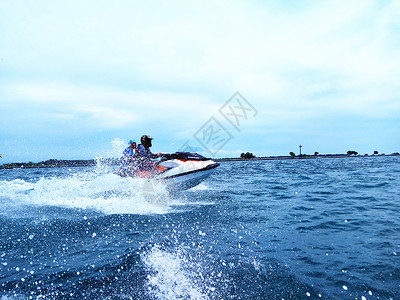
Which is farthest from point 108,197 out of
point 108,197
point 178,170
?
point 178,170

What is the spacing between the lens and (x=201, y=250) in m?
4.48

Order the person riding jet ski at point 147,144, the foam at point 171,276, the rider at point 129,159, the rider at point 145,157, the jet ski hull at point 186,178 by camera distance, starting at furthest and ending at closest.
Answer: the person riding jet ski at point 147,144
the rider at point 129,159
the rider at point 145,157
the jet ski hull at point 186,178
the foam at point 171,276

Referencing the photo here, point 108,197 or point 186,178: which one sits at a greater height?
point 186,178

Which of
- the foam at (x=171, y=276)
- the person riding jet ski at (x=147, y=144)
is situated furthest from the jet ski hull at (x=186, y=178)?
the foam at (x=171, y=276)

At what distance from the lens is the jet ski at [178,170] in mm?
9273

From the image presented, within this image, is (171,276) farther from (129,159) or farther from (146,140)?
(146,140)

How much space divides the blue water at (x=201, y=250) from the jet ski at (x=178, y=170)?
30.4 inches

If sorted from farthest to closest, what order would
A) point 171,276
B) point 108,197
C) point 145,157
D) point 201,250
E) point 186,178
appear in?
1. point 186,178
2. point 145,157
3. point 108,197
4. point 201,250
5. point 171,276

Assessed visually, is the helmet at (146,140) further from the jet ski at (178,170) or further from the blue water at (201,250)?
the blue water at (201,250)

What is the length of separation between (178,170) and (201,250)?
17.3ft

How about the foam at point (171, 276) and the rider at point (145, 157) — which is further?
the rider at point (145, 157)

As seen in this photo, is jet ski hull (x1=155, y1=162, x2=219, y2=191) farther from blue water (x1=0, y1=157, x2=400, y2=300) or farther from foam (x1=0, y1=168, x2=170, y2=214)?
blue water (x1=0, y1=157, x2=400, y2=300)

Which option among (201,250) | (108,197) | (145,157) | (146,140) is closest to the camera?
(201,250)

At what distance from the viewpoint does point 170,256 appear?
4.21 metres
